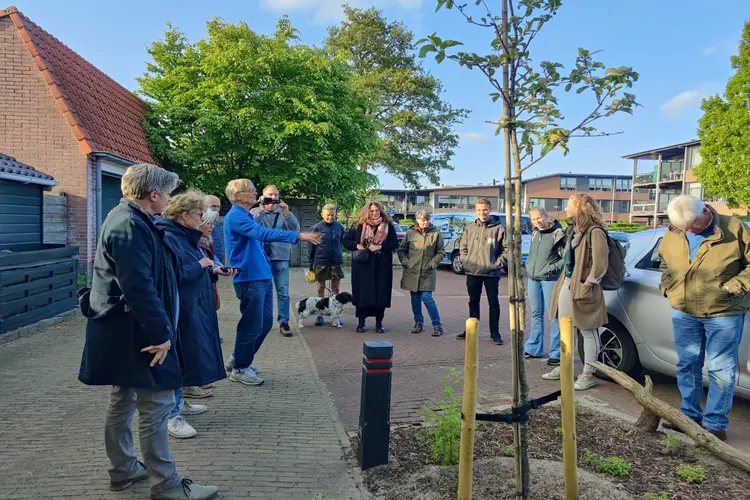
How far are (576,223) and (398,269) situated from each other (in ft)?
45.8

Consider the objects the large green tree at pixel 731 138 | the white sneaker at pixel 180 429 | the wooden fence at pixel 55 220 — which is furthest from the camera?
the large green tree at pixel 731 138

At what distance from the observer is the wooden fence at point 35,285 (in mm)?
6938

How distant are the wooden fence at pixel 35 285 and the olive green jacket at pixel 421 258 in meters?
5.29

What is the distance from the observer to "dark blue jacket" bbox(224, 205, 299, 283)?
503 cm

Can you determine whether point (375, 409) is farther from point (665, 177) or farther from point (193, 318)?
point (665, 177)

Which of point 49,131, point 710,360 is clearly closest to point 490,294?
point 710,360

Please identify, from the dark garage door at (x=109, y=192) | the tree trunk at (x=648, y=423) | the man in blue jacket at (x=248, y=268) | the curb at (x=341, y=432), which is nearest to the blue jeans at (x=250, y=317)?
the man in blue jacket at (x=248, y=268)

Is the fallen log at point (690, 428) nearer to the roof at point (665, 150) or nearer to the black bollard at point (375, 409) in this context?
the black bollard at point (375, 409)

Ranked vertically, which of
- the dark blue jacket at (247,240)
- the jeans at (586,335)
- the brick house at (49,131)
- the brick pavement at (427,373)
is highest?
the brick house at (49,131)

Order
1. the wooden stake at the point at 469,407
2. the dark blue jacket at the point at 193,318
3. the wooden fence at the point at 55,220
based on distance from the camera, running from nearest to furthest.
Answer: the wooden stake at the point at 469,407
the dark blue jacket at the point at 193,318
the wooden fence at the point at 55,220

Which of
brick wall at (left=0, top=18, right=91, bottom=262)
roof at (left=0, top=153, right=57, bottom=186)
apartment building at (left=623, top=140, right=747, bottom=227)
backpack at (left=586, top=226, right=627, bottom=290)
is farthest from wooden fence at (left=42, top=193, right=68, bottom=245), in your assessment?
apartment building at (left=623, top=140, right=747, bottom=227)

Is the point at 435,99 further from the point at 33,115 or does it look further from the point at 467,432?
the point at 467,432

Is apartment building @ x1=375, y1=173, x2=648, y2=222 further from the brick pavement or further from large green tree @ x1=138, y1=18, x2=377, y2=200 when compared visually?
the brick pavement

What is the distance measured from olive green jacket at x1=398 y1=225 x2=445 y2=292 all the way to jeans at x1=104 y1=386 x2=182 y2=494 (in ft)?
16.4
